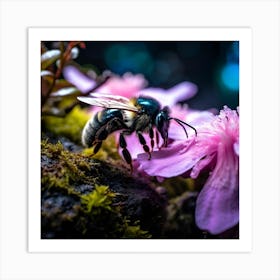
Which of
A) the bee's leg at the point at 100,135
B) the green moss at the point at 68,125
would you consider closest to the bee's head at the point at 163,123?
the bee's leg at the point at 100,135

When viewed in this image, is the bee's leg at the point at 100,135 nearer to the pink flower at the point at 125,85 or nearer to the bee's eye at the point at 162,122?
the bee's eye at the point at 162,122

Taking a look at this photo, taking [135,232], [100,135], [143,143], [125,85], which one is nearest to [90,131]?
[100,135]

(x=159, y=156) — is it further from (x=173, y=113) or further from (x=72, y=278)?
(x=72, y=278)

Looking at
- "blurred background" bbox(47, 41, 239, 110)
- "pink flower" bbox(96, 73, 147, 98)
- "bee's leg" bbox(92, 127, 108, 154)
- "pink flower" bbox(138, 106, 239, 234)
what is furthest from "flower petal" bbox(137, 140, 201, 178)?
"pink flower" bbox(96, 73, 147, 98)

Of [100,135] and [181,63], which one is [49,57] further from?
[181,63]
